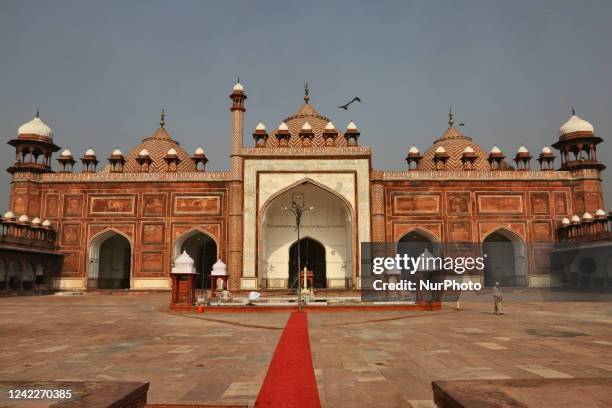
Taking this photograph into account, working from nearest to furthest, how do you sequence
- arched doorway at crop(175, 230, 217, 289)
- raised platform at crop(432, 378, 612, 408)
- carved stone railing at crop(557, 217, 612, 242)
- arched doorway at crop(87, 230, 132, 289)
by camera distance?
1. raised platform at crop(432, 378, 612, 408)
2. carved stone railing at crop(557, 217, 612, 242)
3. arched doorway at crop(87, 230, 132, 289)
4. arched doorway at crop(175, 230, 217, 289)

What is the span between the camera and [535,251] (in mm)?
24938

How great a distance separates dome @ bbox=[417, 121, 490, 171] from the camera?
30203 mm

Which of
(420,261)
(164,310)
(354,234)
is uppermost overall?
(354,234)

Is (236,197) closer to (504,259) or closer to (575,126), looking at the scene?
(504,259)

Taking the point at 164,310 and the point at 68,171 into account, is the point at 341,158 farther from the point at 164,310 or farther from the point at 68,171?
the point at 68,171

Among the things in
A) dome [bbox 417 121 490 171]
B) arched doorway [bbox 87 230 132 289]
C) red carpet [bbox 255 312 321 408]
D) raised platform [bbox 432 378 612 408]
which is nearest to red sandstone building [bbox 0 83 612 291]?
arched doorway [bbox 87 230 132 289]

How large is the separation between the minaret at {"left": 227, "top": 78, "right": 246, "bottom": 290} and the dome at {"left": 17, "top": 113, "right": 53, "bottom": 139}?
10.9 m

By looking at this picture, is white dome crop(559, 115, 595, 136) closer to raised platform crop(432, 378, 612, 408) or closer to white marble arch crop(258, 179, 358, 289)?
white marble arch crop(258, 179, 358, 289)

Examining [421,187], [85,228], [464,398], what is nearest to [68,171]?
[85,228]

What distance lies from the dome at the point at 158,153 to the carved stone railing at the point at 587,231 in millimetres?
22615

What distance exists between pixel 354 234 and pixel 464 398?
845 inches

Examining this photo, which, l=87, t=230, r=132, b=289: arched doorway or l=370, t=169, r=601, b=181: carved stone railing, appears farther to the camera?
l=87, t=230, r=132, b=289: arched doorway

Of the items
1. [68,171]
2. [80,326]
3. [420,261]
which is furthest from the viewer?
[68,171]

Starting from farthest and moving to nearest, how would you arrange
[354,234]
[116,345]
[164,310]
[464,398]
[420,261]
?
1. [354,234]
2. [420,261]
3. [164,310]
4. [116,345]
5. [464,398]
